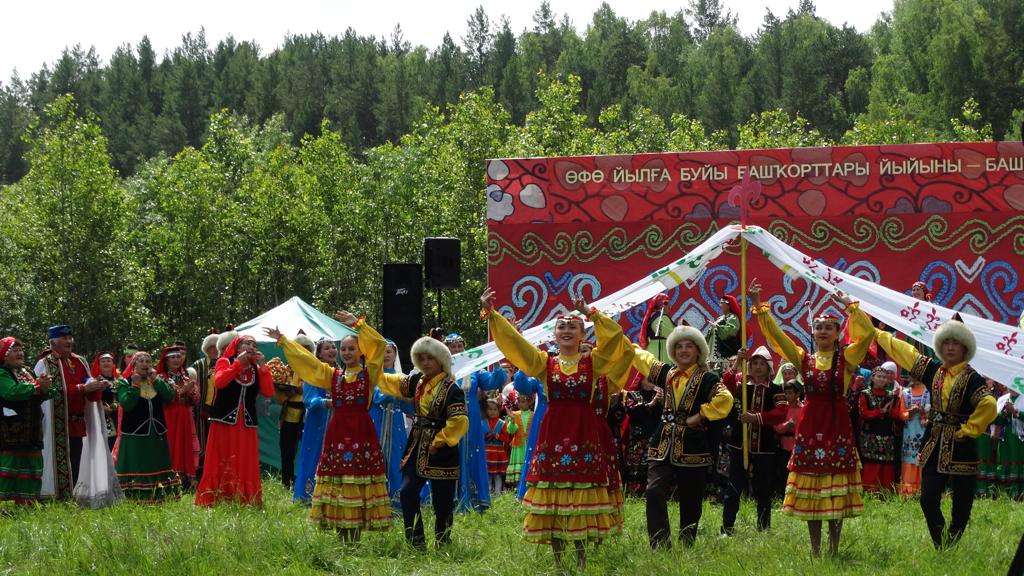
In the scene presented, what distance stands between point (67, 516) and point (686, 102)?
159 feet

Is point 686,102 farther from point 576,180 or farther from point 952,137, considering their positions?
point 576,180

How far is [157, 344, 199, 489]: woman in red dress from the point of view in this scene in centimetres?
1140

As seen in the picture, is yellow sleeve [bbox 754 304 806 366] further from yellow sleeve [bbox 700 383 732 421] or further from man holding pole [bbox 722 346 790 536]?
man holding pole [bbox 722 346 790 536]

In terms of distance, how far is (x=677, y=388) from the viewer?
745 centimetres

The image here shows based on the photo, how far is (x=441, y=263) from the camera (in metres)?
12.2

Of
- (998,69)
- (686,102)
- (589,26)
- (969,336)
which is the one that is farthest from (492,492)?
(589,26)

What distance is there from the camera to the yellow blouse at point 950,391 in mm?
7052

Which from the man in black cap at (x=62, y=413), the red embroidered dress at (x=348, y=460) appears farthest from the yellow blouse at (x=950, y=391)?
the man in black cap at (x=62, y=413)

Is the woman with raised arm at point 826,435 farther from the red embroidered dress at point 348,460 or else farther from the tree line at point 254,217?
the tree line at point 254,217

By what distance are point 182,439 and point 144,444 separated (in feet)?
3.73

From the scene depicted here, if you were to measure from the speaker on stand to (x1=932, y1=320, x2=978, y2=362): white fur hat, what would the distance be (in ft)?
19.3

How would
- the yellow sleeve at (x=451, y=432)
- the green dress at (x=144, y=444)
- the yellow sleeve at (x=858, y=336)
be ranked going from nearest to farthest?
the yellow sleeve at (x=858, y=336) → the yellow sleeve at (x=451, y=432) → the green dress at (x=144, y=444)

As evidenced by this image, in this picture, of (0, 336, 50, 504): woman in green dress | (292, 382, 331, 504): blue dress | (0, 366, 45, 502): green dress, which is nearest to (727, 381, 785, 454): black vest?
(292, 382, 331, 504): blue dress

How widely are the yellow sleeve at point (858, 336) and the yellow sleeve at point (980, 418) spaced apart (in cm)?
74
